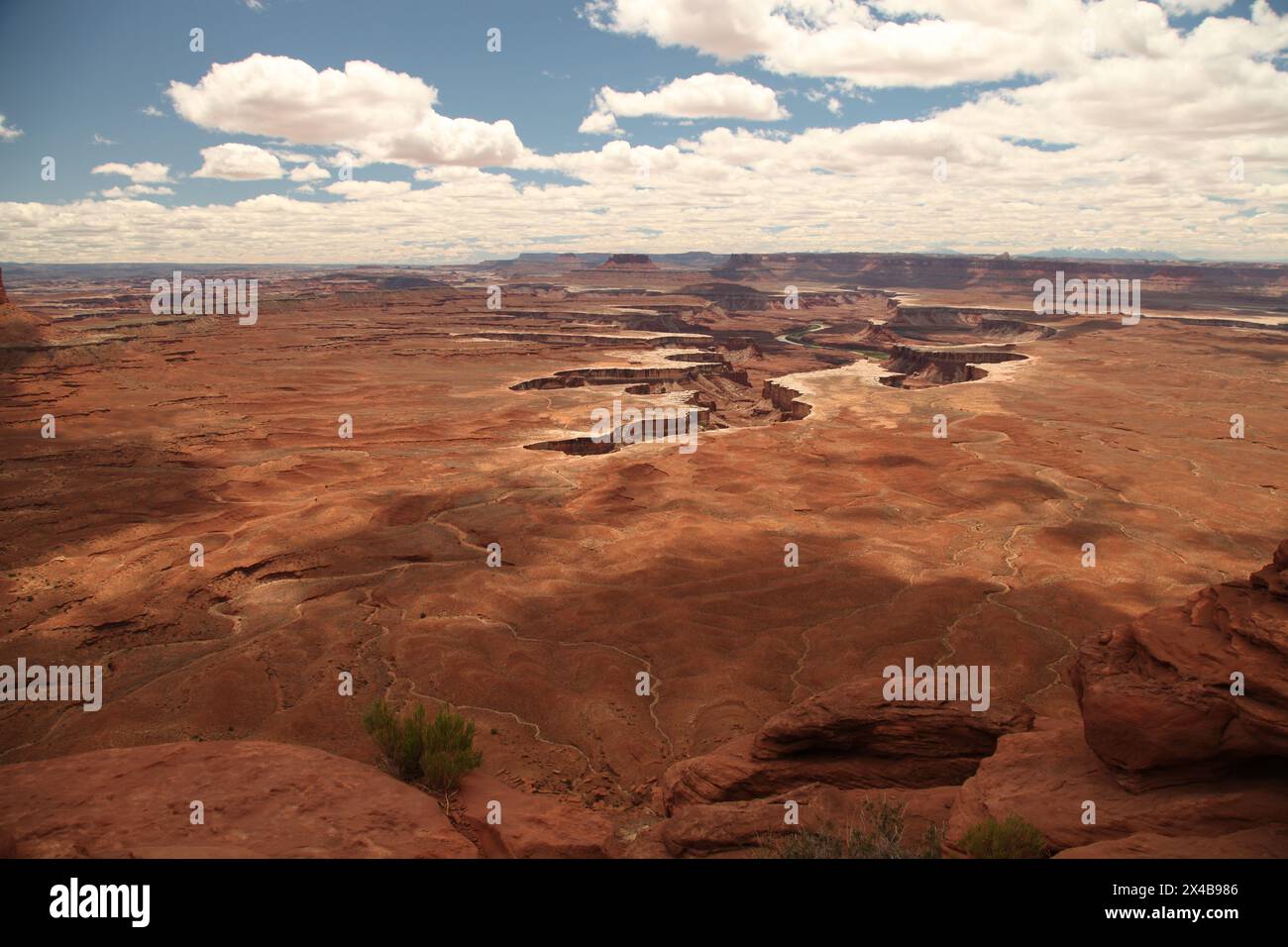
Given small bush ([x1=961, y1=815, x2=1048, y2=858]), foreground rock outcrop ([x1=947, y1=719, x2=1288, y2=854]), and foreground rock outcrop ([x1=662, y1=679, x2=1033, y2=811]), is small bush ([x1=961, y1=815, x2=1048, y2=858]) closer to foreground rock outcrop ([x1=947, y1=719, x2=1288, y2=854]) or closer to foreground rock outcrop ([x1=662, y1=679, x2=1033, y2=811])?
foreground rock outcrop ([x1=947, y1=719, x2=1288, y2=854])

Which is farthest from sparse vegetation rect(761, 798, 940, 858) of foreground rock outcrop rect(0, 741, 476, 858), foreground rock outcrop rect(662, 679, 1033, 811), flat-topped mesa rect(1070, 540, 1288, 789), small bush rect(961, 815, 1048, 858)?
foreground rock outcrop rect(0, 741, 476, 858)

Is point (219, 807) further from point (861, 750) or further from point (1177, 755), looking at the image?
point (1177, 755)

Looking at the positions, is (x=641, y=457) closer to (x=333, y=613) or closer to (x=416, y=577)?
(x=416, y=577)

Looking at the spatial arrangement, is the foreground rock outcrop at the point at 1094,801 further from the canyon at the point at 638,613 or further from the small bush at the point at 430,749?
the small bush at the point at 430,749

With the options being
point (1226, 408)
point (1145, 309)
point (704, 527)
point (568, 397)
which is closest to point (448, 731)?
point (704, 527)

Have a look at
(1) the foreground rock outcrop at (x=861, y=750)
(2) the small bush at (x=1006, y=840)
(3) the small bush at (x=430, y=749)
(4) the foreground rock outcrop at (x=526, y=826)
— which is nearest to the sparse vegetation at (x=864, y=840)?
(2) the small bush at (x=1006, y=840)

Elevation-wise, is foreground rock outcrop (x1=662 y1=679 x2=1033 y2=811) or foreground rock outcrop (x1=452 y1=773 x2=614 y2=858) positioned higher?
foreground rock outcrop (x1=662 y1=679 x2=1033 y2=811)
